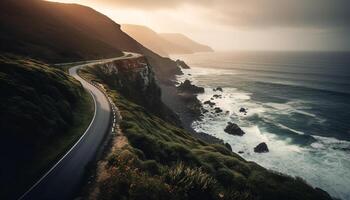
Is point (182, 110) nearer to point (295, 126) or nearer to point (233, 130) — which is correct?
point (233, 130)

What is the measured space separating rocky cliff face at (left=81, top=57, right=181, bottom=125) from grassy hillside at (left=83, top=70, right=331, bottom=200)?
3180cm

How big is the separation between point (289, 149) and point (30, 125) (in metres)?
50.2

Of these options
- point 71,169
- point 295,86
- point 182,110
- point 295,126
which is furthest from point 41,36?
point 295,86

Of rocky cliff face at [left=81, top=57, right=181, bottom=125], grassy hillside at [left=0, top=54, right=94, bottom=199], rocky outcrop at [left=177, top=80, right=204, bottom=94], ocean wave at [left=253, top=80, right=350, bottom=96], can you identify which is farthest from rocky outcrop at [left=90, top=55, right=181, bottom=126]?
ocean wave at [left=253, top=80, right=350, bottom=96]

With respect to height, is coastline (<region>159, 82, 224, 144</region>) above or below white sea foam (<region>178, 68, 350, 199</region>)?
above

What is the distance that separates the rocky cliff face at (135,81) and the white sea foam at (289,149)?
12064mm

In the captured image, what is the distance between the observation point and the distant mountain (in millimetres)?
75238

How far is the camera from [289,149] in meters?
54.5

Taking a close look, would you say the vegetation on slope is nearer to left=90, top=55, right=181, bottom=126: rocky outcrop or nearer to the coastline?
left=90, top=55, right=181, bottom=126: rocky outcrop

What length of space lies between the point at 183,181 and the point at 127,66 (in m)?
60.7

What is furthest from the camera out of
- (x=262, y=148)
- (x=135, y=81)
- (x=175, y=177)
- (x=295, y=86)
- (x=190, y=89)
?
(x=295, y=86)

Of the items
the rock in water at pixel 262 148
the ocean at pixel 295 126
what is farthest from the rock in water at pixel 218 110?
the rock in water at pixel 262 148

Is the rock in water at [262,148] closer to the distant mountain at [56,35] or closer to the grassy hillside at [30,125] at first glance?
the grassy hillside at [30,125]

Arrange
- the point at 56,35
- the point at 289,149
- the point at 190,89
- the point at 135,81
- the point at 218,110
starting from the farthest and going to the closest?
the point at 190,89 < the point at 56,35 < the point at 218,110 < the point at 135,81 < the point at 289,149
